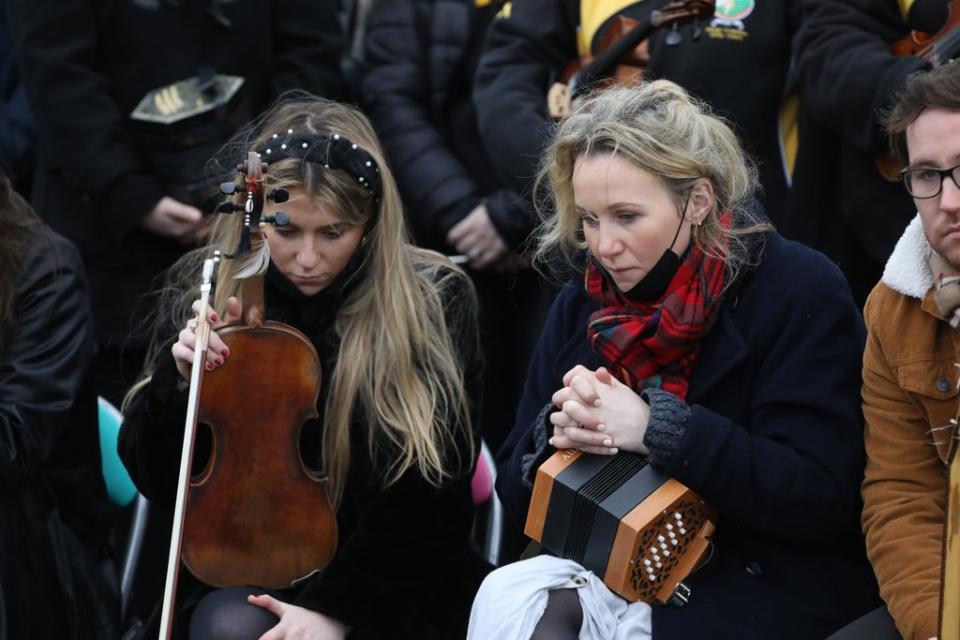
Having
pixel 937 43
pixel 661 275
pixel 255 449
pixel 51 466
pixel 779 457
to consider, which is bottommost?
pixel 51 466

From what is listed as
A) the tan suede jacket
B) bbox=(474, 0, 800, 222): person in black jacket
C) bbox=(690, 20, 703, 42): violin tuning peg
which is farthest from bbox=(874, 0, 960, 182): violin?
the tan suede jacket

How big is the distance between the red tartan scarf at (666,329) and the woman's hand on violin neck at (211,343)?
2.68ft

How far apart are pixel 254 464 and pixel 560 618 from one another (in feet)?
2.71

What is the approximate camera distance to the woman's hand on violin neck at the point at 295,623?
3.33m

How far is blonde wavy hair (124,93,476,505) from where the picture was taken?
3631 mm

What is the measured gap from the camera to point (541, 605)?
2998 millimetres

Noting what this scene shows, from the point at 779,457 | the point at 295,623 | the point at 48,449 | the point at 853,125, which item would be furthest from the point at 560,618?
the point at 853,125

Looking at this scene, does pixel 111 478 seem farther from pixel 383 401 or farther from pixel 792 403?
pixel 792 403

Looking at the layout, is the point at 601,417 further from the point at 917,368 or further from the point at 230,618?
the point at 230,618

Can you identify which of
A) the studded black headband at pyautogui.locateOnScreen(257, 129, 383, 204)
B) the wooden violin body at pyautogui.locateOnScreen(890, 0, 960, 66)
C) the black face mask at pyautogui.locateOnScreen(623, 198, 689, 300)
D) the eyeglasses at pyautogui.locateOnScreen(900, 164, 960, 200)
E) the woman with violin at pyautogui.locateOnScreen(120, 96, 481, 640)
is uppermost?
the eyeglasses at pyautogui.locateOnScreen(900, 164, 960, 200)

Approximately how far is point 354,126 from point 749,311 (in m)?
1.27

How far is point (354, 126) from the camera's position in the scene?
153 inches

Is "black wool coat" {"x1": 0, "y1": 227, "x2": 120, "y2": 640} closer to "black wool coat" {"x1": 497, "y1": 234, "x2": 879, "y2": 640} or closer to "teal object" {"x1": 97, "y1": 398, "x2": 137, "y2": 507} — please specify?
"teal object" {"x1": 97, "y1": 398, "x2": 137, "y2": 507}

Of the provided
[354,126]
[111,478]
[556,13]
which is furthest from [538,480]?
[556,13]
